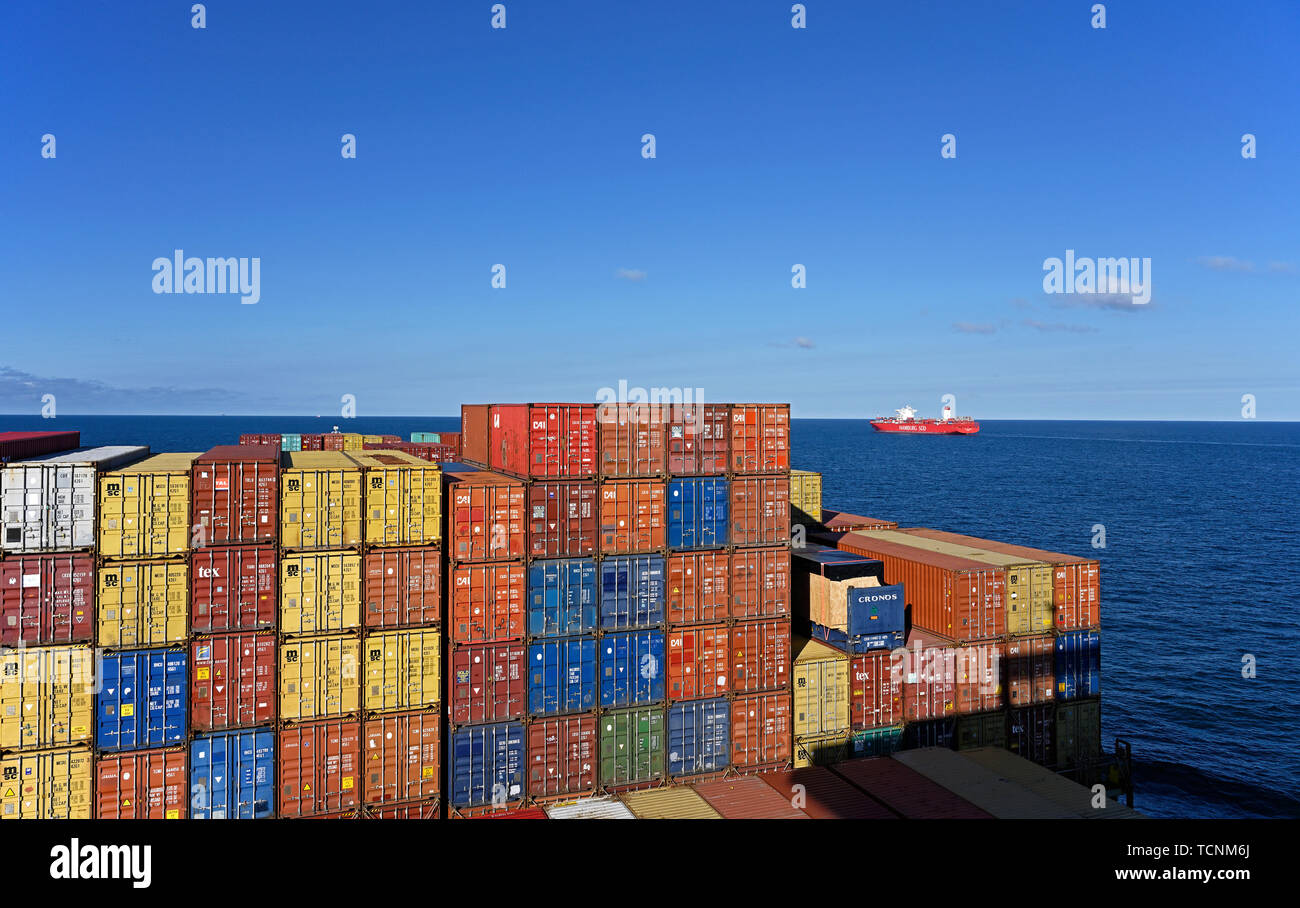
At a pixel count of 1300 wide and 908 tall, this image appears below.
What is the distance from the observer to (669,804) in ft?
97.2

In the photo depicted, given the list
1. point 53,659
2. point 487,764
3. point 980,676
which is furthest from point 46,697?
point 980,676

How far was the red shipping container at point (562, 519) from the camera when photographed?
32.4 meters

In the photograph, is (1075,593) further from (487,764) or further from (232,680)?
(232,680)

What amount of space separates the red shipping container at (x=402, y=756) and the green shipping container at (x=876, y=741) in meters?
17.5

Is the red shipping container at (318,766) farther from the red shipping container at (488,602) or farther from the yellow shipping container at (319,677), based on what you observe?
the red shipping container at (488,602)

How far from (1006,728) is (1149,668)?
26.0 metres

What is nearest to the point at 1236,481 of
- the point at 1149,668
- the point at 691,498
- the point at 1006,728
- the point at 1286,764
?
the point at 1149,668

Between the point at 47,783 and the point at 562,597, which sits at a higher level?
the point at 562,597

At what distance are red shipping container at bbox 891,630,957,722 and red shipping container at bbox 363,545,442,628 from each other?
20059mm

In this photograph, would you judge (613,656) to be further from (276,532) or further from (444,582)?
(276,532)

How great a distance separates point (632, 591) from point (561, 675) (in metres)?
4.21

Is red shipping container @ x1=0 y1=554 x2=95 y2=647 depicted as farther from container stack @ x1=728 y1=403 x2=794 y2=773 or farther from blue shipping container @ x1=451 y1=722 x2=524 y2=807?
container stack @ x1=728 y1=403 x2=794 y2=773
